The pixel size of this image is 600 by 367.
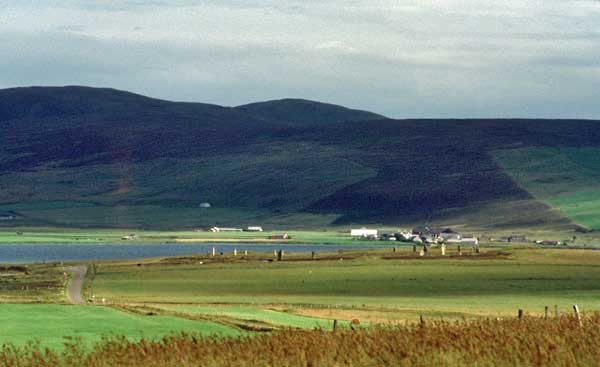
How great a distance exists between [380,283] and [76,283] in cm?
1869

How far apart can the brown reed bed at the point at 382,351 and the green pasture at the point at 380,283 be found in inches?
1136

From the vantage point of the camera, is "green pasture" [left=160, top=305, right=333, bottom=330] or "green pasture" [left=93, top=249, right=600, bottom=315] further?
"green pasture" [left=93, top=249, right=600, bottom=315]

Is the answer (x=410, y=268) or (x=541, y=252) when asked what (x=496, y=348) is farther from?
(x=541, y=252)

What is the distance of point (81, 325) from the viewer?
3825cm

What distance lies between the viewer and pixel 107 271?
99688 mm

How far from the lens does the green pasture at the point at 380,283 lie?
67.3m

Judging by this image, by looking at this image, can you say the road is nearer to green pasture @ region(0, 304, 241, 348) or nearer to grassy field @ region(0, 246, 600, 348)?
grassy field @ region(0, 246, 600, 348)

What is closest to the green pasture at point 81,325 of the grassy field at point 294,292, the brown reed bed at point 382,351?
the grassy field at point 294,292

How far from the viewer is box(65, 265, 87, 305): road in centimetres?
6877

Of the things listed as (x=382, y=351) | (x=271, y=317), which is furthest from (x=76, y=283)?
(x=382, y=351)

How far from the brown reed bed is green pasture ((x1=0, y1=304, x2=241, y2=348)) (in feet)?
21.9

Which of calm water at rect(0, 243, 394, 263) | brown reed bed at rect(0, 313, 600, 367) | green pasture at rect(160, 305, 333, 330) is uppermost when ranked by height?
calm water at rect(0, 243, 394, 263)

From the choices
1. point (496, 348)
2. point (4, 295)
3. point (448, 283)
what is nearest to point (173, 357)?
point (496, 348)

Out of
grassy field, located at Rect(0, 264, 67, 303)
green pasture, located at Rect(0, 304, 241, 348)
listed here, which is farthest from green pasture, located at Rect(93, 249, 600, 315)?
green pasture, located at Rect(0, 304, 241, 348)
